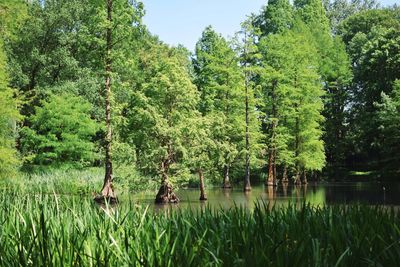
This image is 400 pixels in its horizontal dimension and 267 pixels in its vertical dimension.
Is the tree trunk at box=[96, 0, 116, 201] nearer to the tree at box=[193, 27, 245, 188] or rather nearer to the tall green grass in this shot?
the tree at box=[193, 27, 245, 188]

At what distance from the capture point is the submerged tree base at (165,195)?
19.6 m

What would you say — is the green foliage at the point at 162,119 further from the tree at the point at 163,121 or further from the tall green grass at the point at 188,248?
the tall green grass at the point at 188,248

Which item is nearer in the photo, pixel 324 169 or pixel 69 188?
pixel 69 188

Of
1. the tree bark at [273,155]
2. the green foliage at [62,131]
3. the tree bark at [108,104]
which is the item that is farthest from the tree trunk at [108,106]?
the tree bark at [273,155]

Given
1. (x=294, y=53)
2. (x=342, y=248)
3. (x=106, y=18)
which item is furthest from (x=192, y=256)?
(x=294, y=53)

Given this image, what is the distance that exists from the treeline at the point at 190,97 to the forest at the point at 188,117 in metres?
0.10

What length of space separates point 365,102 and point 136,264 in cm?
4073

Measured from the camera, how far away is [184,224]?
4066 millimetres

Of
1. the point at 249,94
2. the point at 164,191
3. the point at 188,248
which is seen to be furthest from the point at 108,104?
the point at 188,248

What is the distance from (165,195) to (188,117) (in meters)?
3.75

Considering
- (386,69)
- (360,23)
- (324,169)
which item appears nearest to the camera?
(386,69)

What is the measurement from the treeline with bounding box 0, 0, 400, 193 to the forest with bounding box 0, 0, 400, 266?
0.10 meters

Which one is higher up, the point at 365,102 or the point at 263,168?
the point at 365,102

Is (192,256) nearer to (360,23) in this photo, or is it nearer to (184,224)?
(184,224)
